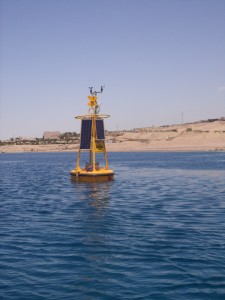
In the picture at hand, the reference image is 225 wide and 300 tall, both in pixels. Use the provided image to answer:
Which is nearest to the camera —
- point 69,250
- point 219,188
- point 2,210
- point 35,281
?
point 35,281

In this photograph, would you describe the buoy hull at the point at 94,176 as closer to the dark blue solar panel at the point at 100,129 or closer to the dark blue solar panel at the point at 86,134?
the dark blue solar panel at the point at 86,134

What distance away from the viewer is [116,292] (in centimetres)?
1138

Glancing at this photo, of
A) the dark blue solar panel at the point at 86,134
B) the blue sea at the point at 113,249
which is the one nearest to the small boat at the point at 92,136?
the dark blue solar panel at the point at 86,134

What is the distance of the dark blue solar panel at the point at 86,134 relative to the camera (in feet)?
150

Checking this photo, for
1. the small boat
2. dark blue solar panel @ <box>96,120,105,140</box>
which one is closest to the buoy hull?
the small boat

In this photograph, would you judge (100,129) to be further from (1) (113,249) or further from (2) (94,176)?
(1) (113,249)

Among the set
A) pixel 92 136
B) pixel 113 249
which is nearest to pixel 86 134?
pixel 92 136

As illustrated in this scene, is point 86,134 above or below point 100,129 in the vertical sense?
below

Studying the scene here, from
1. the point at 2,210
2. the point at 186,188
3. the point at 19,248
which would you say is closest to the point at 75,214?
the point at 2,210

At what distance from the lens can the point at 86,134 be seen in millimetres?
45688

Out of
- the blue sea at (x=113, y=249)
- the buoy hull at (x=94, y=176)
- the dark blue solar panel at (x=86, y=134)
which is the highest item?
the dark blue solar panel at (x=86, y=134)

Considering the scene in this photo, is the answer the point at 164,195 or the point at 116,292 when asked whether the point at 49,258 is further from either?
the point at 164,195

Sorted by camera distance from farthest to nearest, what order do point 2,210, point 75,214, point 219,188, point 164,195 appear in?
point 219,188 < point 164,195 < point 2,210 < point 75,214

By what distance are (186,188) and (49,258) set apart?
24785mm
